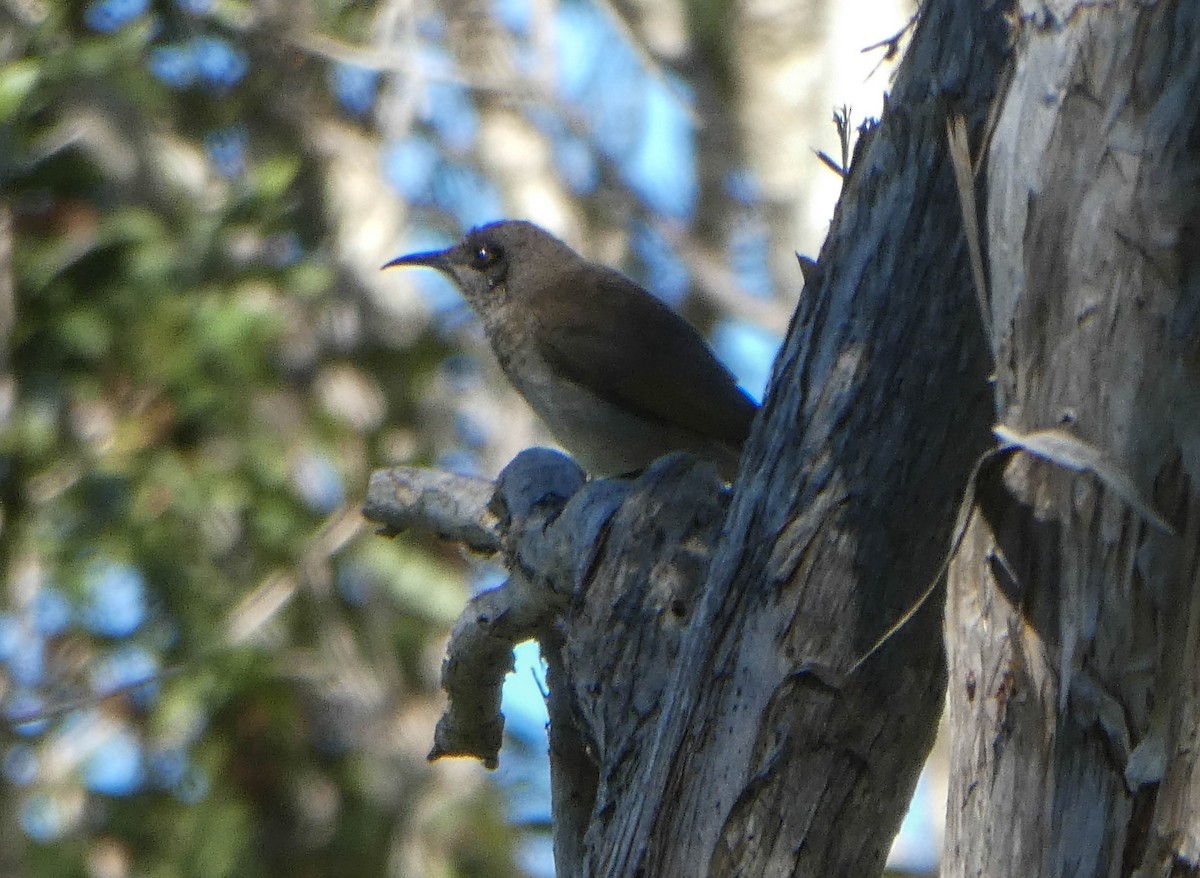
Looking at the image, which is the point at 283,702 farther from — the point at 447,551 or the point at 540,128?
the point at 540,128

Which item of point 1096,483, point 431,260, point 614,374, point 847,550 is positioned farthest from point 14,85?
point 1096,483

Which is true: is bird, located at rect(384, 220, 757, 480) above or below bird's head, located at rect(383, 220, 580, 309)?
below

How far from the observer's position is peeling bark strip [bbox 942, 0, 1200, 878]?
1981mm

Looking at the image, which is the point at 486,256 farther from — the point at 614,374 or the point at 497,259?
the point at 614,374

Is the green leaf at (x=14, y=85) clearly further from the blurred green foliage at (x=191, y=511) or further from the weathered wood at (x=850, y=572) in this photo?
the weathered wood at (x=850, y=572)

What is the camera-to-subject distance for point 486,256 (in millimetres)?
6484

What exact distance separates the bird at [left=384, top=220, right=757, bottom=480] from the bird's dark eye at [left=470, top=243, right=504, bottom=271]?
333 millimetres

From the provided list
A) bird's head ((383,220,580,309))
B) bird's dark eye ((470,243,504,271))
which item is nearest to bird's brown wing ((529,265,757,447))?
bird's head ((383,220,580,309))

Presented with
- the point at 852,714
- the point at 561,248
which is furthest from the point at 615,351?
the point at 852,714

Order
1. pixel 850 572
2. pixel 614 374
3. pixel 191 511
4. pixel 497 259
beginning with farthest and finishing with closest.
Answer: pixel 191 511 < pixel 497 259 < pixel 614 374 < pixel 850 572

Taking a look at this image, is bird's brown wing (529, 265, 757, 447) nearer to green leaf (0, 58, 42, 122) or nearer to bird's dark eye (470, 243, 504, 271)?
bird's dark eye (470, 243, 504, 271)

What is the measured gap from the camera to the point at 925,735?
255 cm

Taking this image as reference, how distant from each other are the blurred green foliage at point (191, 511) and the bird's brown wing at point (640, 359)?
1725 millimetres

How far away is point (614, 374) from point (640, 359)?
123 millimetres
